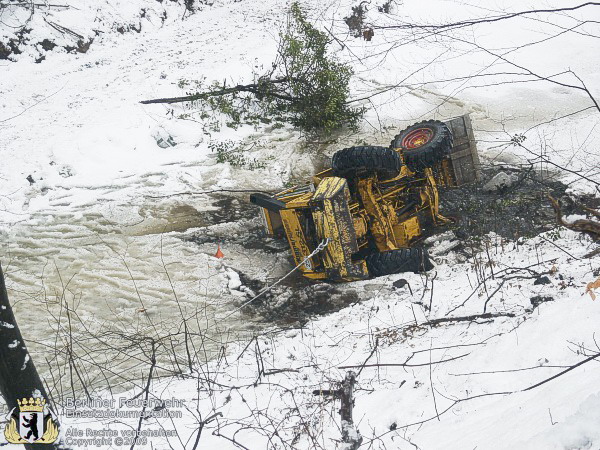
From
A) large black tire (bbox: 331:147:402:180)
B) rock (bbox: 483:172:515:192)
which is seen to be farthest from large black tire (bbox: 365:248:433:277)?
rock (bbox: 483:172:515:192)

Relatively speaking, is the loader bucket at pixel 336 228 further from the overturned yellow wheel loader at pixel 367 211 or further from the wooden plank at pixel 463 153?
the wooden plank at pixel 463 153

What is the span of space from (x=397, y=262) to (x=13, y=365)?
4.64 meters

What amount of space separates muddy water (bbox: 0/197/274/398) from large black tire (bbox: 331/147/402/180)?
1.88m

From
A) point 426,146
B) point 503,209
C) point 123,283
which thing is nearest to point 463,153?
point 503,209

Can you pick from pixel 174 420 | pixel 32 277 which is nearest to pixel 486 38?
pixel 32 277

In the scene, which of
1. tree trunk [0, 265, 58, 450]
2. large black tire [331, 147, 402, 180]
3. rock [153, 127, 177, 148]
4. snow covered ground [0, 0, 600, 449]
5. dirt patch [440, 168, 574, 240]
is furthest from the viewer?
rock [153, 127, 177, 148]

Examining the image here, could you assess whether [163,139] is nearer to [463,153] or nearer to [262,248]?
[262,248]

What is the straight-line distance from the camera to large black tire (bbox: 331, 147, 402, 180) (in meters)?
7.12

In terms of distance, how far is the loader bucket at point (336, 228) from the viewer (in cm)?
680

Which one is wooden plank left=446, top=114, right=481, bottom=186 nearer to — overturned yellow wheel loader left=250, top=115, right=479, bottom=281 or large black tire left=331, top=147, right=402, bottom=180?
overturned yellow wheel loader left=250, top=115, right=479, bottom=281

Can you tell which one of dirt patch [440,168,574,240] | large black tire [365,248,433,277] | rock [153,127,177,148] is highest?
rock [153,127,177,148]

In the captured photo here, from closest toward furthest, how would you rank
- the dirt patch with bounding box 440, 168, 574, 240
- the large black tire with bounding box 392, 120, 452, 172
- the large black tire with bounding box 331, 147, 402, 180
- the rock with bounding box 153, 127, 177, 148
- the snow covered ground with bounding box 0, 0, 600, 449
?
the snow covered ground with bounding box 0, 0, 600, 449 → the large black tire with bounding box 331, 147, 402, 180 → the large black tire with bounding box 392, 120, 452, 172 → the dirt patch with bounding box 440, 168, 574, 240 → the rock with bounding box 153, 127, 177, 148

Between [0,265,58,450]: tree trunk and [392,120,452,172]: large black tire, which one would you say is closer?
[0,265,58,450]: tree trunk

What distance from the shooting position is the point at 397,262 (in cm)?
717
